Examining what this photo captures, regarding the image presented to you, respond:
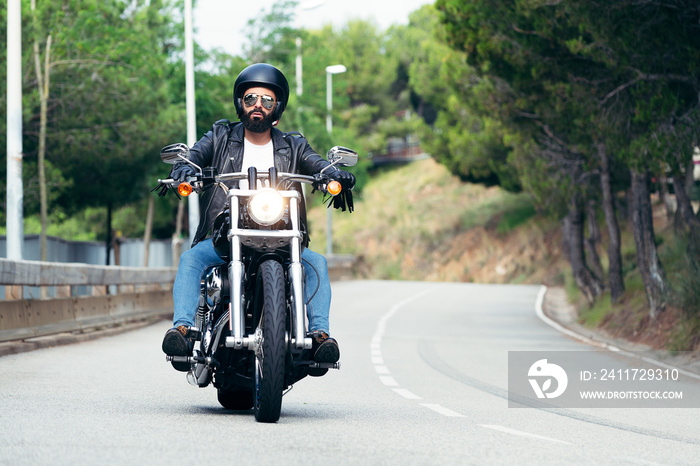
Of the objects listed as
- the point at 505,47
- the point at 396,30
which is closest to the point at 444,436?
the point at 505,47

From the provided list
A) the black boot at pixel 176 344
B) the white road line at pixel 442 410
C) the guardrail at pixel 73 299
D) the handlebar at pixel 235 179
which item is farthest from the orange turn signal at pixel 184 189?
the guardrail at pixel 73 299

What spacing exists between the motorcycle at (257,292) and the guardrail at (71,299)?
21.6ft

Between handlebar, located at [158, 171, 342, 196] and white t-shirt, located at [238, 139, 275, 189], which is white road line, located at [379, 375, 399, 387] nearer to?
white t-shirt, located at [238, 139, 275, 189]

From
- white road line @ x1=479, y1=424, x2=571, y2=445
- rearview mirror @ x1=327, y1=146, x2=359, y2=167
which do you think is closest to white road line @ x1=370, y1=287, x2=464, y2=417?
white road line @ x1=479, y1=424, x2=571, y2=445

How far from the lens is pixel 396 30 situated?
9969cm

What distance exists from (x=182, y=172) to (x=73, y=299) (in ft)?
31.8

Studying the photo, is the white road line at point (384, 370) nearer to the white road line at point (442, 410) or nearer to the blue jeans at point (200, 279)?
the white road line at point (442, 410)

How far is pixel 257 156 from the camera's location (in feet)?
26.2

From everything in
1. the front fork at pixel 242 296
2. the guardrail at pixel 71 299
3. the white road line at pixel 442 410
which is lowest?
the white road line at pixel 442 410

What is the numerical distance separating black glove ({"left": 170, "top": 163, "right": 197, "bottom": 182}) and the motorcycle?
0.12 ft

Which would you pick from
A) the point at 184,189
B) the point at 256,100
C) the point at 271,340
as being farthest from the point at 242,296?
the point at 256,100

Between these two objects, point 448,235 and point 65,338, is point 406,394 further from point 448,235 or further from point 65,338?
point 448,235

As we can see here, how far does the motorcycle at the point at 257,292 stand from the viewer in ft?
23.3

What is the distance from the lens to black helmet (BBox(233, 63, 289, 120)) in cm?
779
